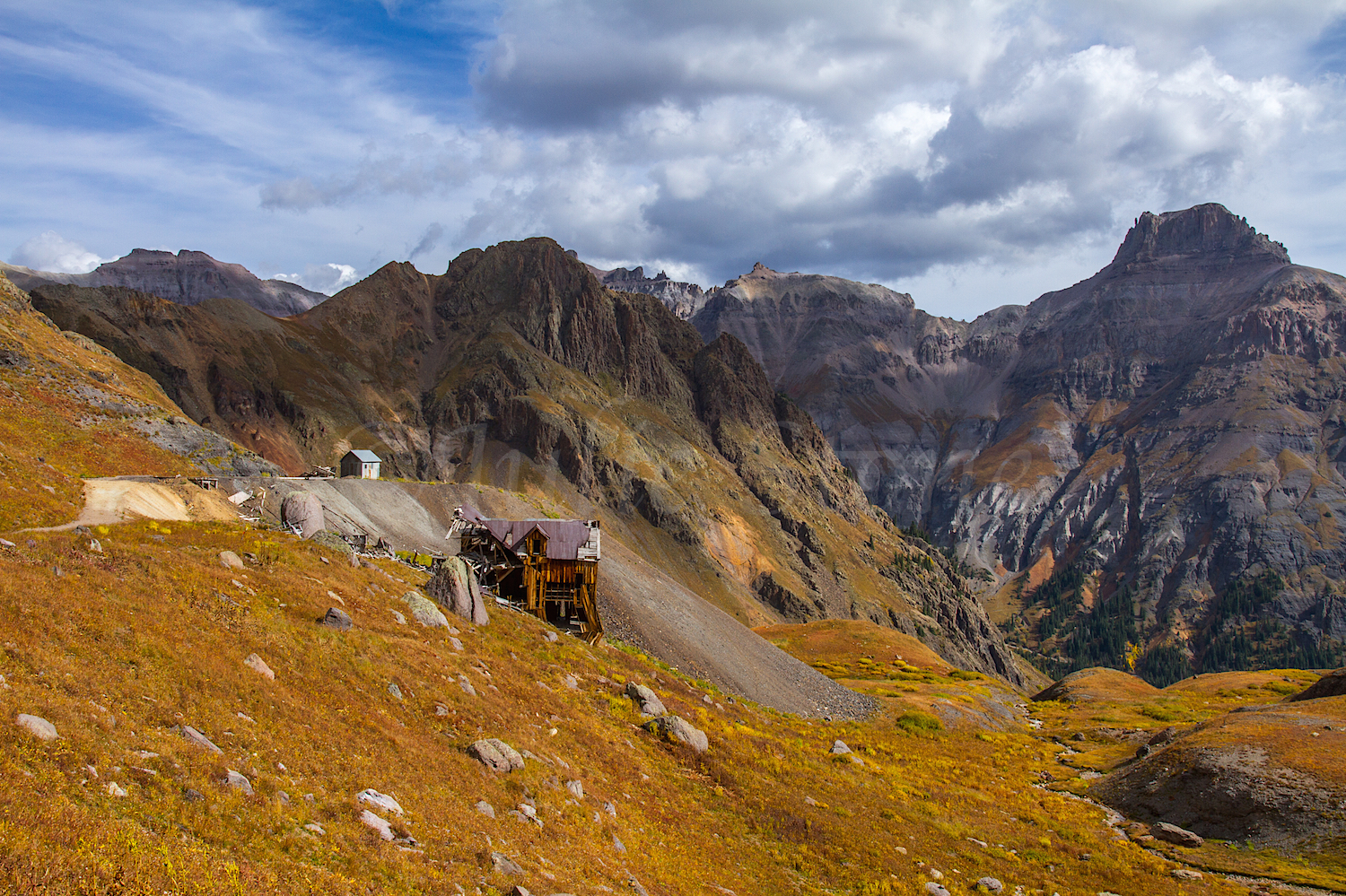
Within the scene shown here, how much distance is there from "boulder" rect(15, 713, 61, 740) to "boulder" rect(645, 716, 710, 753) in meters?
21.9

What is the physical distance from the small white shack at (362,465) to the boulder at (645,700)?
63.1m

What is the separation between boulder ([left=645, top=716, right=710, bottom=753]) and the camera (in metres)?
31.6

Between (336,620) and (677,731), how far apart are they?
1428 cm

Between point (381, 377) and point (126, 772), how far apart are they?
184513 millimetres

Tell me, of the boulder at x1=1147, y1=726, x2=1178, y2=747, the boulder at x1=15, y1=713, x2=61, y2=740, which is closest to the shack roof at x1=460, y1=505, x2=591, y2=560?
the boulder at x1=15, y1=713, x2=61, y2=740

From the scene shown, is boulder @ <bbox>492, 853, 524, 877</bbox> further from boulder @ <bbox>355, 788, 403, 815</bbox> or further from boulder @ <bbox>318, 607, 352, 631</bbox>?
boulder @ <bbox>318, 607, 352, 631</bbox>

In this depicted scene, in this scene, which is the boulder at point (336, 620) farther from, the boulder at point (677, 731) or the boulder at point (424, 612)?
the boulder at point (677, 731)

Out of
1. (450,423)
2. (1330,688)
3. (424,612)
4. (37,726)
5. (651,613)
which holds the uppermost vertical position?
(450,423)

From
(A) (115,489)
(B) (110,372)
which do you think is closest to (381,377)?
(B) (110,372)

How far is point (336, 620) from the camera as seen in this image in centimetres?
2486

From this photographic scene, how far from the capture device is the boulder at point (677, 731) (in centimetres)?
3157

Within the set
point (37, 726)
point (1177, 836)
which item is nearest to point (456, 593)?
point (37, 726)

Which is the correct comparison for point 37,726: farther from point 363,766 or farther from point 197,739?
point 363,766

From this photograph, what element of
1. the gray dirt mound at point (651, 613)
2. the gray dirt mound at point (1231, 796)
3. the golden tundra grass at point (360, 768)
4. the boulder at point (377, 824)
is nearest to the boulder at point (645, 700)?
the golden tundra grass at point (360, 768)
